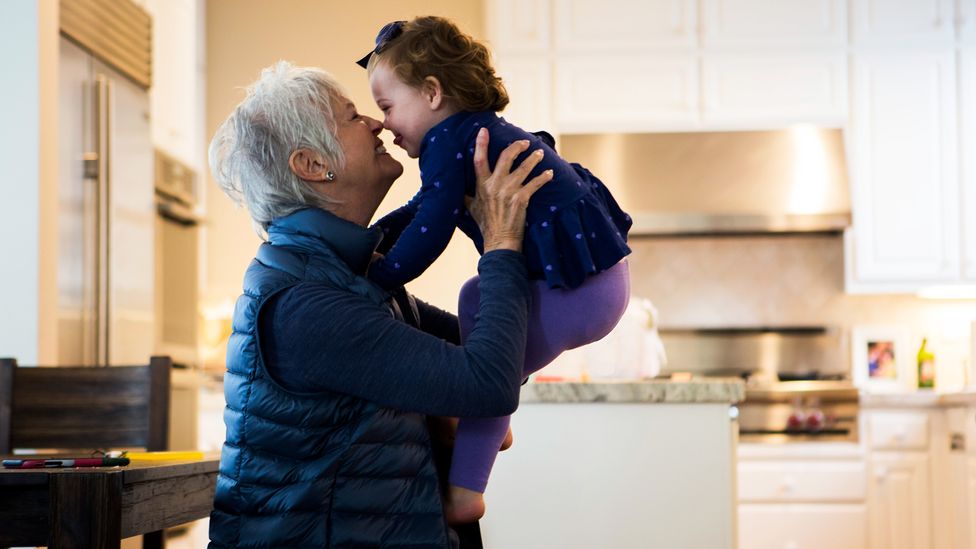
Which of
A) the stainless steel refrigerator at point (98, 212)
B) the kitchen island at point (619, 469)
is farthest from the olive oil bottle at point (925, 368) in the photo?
the stainless steel refrigerator at point (98, 212)

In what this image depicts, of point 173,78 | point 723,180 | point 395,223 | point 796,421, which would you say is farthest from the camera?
point 723,180

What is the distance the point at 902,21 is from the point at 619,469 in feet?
11.7

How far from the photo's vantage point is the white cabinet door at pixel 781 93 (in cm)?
527

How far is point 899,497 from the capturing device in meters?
4.84

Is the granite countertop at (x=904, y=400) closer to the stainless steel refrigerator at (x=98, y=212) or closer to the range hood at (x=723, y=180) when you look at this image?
the range hood at (x=723, y=180)

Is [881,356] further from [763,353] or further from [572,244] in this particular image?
[572,244]

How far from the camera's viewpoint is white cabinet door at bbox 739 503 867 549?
4.75m

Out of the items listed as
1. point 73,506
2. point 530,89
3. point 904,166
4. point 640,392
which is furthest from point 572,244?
point 904,166

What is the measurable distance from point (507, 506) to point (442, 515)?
128 centimetres

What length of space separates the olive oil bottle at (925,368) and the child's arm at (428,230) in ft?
14.4

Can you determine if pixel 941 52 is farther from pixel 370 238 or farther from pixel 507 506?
pixel 370 238

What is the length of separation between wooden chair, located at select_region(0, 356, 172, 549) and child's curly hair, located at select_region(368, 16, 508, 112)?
94 cm

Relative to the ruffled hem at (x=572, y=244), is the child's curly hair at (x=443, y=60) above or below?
above

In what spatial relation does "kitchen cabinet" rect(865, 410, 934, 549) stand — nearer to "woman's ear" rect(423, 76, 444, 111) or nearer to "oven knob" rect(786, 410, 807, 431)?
"oven knob" rect(786, 410, 807, 431)
